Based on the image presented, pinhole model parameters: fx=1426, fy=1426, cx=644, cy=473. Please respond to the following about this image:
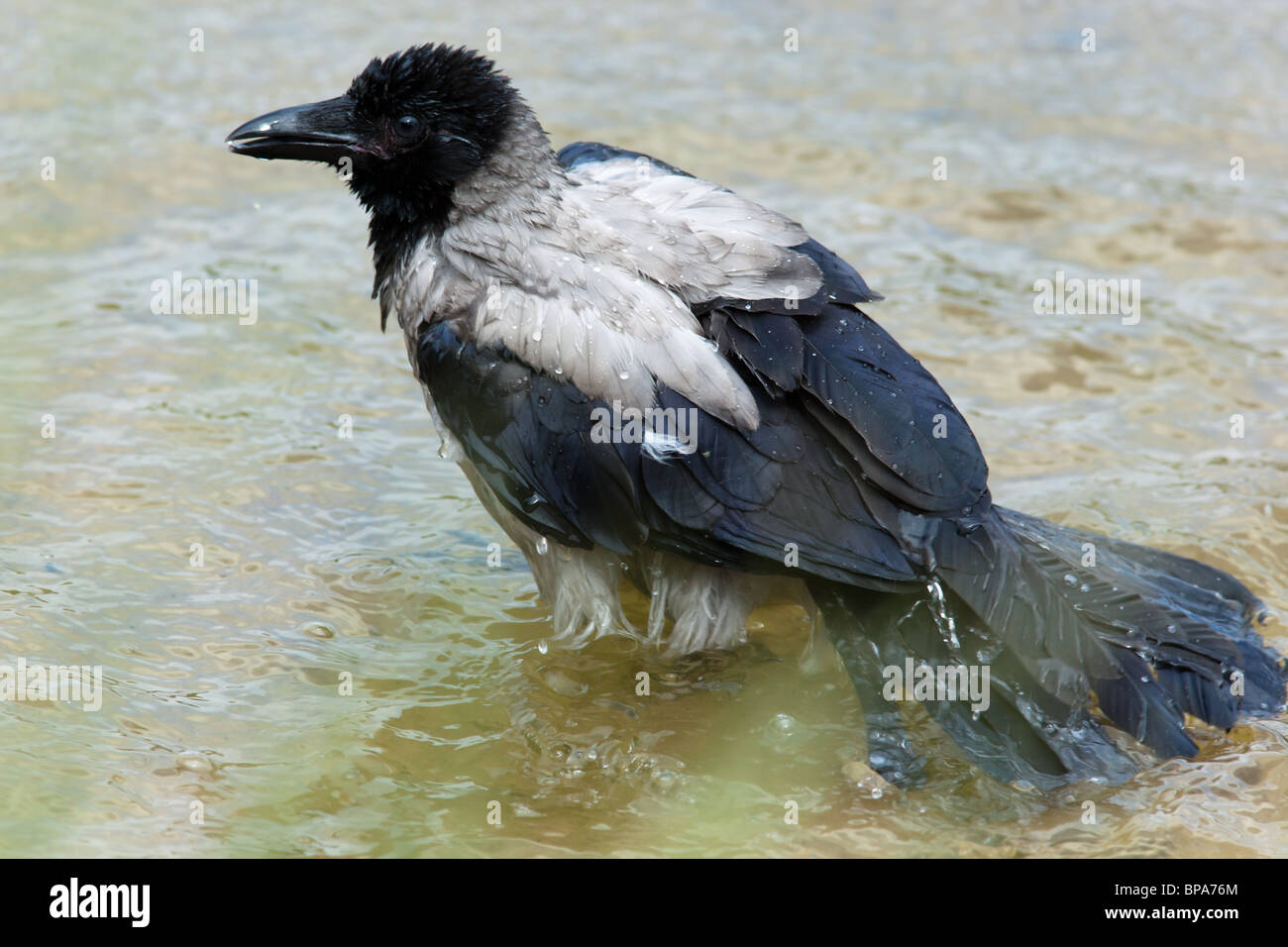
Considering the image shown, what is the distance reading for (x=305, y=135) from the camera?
16.0 feet

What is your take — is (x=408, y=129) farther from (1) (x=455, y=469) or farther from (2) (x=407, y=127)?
(1) (x=455, y=469)

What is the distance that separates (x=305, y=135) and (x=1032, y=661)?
2.99 metres

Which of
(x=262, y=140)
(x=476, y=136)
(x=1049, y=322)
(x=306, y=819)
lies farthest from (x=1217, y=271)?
(x=306, y=819)

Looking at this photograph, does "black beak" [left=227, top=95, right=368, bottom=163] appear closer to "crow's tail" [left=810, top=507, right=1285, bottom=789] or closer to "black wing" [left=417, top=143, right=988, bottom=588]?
"black wing" [left=417, top=143, right=988, bottom=588]

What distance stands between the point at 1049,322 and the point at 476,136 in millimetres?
3812

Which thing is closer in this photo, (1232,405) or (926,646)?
(926,646)

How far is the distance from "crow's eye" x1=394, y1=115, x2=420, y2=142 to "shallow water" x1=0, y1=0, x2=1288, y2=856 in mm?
1725

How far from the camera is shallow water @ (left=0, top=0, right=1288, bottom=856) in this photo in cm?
439

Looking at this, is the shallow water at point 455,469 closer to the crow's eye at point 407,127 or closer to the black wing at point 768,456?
the black wing at point 768,456

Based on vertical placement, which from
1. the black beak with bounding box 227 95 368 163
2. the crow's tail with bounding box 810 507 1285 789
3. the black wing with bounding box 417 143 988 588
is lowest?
the crow's tail with bounding box 810 507 1285 789

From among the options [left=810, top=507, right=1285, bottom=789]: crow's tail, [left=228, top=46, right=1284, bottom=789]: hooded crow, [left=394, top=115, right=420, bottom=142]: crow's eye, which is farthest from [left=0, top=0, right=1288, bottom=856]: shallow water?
[left=394, top=115, right=420, bottom=142]: crow's eye

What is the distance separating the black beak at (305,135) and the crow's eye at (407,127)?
14cm

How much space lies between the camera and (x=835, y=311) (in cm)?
471
